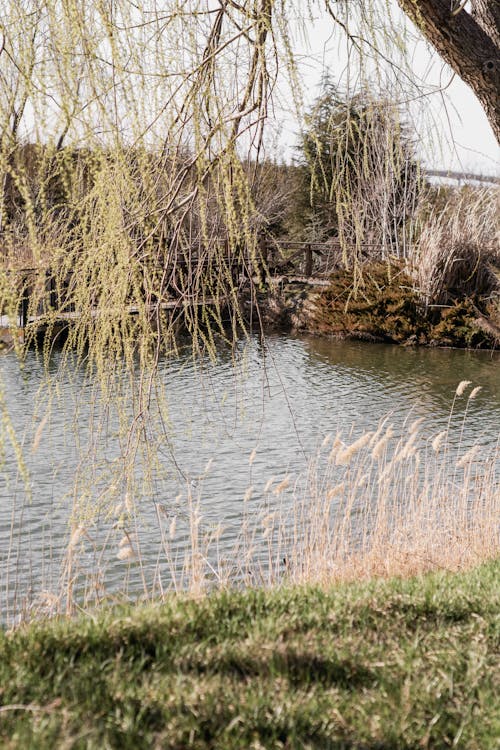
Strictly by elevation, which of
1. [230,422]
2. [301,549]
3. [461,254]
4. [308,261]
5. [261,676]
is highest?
[461,254]

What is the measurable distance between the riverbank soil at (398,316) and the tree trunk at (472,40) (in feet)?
40.2

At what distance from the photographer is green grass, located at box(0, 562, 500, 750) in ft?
7.19

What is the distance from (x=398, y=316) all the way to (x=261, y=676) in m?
16.4

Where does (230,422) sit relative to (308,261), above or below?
below

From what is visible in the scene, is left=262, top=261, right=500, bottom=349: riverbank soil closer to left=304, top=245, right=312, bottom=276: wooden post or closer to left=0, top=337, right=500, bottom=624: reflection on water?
left=0, top=337, right=500, bottom=624: reflection on water

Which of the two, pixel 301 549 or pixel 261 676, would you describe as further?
pixel 301 549

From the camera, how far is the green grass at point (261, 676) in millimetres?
2191

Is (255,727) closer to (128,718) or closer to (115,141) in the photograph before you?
(128,718)

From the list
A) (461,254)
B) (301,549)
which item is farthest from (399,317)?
(301,549)

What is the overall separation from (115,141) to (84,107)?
6.6 inches

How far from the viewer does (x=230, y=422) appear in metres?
11.8

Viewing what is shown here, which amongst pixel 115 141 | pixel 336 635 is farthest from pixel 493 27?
pixel 336 635

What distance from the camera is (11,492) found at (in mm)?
8422

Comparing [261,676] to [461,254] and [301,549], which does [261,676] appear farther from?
[461,254]
